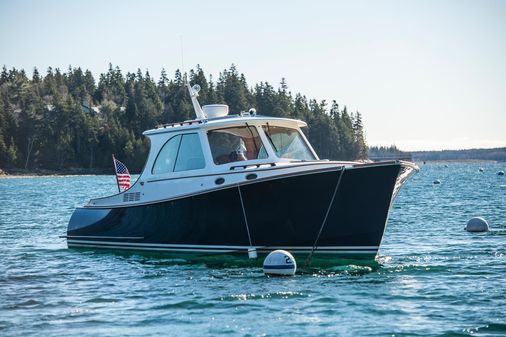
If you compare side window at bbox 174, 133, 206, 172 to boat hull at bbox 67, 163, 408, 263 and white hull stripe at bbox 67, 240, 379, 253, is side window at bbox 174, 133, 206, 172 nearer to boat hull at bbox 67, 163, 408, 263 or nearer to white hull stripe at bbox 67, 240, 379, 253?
boat hull at bbox 67, 163, 408, 263

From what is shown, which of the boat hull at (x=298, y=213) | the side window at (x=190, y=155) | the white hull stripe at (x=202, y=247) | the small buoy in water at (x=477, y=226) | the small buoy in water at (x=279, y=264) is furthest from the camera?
the small buoy in water at (x=477, y=226)

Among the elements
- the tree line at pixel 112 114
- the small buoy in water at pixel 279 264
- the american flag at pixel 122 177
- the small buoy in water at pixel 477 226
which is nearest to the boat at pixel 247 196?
the small buoy in water at pixel 279 264

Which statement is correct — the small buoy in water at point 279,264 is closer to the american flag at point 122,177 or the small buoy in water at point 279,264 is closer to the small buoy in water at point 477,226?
the american flag at point 122,177

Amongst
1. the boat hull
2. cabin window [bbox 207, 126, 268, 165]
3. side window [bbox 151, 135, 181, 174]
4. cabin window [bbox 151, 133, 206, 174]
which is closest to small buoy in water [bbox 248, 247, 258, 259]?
the boat hull

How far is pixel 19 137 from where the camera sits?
458ft

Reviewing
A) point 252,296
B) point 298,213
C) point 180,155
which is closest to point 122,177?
point 180,155

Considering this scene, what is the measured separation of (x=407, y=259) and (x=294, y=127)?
13.8ft

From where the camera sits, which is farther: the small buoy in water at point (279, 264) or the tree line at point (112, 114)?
the tree line at point (112, 114)

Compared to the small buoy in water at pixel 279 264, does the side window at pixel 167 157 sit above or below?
above

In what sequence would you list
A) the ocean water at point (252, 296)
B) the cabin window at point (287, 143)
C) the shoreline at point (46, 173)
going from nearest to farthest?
the ocean water at point (252, 296), the cabin window at point (287, 143), the shoreline at point (46, 173)

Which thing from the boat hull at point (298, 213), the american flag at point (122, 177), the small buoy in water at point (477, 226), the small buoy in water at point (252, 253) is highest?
the american flag at point (122, 177)

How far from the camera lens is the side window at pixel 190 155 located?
17.2 meters

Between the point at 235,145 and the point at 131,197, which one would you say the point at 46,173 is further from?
the point at 235,145

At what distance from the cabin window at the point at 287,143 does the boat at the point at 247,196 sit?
29 millimetres
